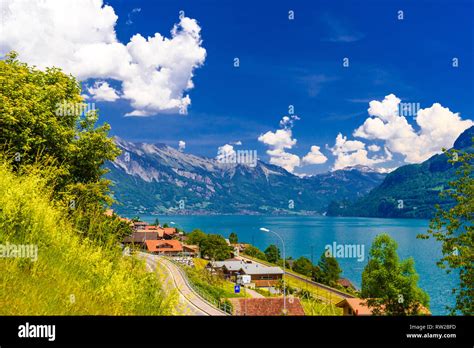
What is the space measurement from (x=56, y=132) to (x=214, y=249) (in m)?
91.4

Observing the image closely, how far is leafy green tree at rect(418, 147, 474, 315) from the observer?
10.6m

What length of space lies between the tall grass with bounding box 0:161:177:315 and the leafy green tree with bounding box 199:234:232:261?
320ft

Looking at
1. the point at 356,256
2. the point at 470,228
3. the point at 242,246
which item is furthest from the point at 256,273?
the point at 470,228

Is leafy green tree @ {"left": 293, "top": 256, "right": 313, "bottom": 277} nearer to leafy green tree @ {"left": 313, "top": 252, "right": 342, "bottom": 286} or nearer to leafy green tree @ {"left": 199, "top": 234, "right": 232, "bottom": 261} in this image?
leafy green tree @ {"left": 313, "top": 252, "right": 342, "bottom": 286}

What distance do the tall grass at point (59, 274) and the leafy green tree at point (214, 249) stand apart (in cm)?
9761

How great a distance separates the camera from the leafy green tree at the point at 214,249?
338 feet

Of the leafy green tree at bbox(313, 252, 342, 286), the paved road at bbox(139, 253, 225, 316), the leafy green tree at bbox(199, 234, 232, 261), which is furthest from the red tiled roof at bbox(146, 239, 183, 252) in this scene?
the paved road at bbox(139, 253, 225, 316)

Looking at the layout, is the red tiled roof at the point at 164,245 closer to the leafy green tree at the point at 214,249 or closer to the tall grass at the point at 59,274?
the leafy green tree at the point at 214,249

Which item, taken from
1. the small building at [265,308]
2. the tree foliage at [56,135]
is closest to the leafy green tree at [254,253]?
the small building at [265,308]

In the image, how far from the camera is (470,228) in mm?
10797

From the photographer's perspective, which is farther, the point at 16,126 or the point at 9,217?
the point at 16,126

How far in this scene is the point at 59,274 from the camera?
5766mm
